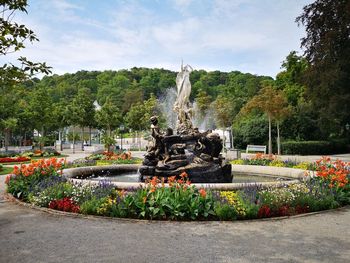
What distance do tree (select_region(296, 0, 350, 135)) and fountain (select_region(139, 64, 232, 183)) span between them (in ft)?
52.9

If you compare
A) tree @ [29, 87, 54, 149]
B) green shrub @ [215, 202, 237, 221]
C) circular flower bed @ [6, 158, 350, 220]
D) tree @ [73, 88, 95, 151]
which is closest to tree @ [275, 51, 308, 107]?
tree @ [73, 88, 95, 151]

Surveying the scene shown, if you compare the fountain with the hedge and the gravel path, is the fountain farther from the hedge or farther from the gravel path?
the hedge

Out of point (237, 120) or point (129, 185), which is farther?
point (237, 120)

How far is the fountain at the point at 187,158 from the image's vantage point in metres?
11.6

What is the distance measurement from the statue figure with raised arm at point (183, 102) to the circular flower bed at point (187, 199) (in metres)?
6.47

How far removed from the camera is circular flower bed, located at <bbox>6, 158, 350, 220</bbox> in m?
7.60

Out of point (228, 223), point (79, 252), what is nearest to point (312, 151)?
point (228, 223)

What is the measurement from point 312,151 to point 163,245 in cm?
3073

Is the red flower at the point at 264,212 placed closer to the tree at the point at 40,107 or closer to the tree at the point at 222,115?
the tree at the point at 40,107

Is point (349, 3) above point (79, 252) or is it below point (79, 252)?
above

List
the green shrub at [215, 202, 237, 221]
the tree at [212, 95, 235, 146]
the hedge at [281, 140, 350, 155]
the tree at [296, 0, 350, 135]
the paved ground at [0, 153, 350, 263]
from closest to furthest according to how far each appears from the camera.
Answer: the paved ground at [0, 153, 350, 263] → the green shrub at [215, 202, 237, 221] → the tree at [296, 0, 350, 135] → the hedge at [281, 140, 350, 155] → the tree at [212, 95, 235, 146]

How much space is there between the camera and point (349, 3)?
22156mm

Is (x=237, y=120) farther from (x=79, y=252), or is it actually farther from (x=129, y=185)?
(x=79, y=252)

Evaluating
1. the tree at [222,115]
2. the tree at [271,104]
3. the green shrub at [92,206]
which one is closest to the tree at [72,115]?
the tree at [222,115]
